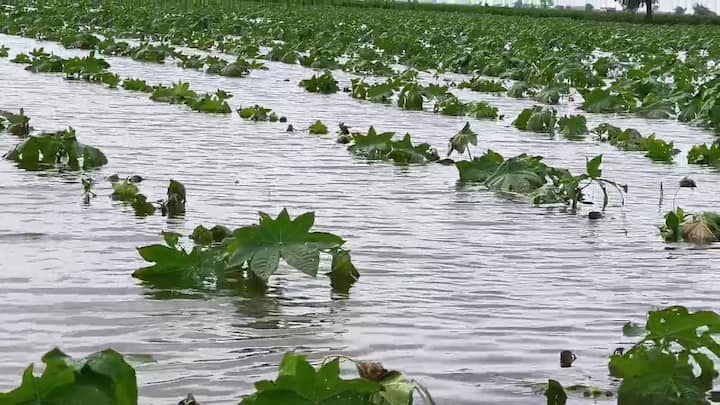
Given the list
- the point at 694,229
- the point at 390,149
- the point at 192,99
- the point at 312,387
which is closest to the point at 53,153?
the point at 390,149

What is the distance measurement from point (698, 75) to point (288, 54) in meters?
7.32

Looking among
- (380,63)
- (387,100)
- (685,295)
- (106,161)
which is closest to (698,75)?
(380,63)

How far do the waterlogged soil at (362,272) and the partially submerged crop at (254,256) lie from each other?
4.9 inches

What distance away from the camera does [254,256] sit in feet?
16.7

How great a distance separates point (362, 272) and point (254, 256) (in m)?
0.84

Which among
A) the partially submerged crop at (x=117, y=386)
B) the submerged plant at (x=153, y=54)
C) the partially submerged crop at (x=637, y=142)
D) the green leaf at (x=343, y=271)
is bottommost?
the green leaf at (x=343, y=271)

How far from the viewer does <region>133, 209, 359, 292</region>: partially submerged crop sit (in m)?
5.03

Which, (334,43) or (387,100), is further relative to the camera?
(334,43)

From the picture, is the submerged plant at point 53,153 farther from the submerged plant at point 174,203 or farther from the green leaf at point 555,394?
the green leaf at point 555,394

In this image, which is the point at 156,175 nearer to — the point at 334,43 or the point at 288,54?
the point at 288,54

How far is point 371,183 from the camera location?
8.81 meters

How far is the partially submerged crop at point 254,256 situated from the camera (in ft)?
16.5

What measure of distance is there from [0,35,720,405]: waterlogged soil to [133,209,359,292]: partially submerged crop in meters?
0.12

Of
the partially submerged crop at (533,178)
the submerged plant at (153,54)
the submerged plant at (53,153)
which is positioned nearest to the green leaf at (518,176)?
the partially submerged crop at (533,178)
